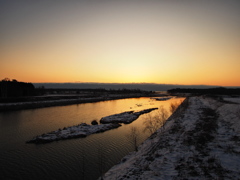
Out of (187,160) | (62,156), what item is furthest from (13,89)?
(187,160)

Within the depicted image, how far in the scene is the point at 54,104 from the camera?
47.4 metres

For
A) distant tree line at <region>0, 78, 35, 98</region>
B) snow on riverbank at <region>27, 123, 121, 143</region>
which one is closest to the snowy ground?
snow on riverbank at <region>27, 123, 121, 143</region>

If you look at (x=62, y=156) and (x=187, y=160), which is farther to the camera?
(x=62, y=156)

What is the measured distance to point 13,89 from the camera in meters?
61.7

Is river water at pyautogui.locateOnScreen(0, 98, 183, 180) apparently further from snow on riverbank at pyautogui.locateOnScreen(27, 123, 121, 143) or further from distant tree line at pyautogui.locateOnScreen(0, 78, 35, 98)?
distant tree line at pyautogui.locateOnScreen(0, 78, 35, 98)

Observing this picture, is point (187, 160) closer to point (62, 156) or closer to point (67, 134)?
point (62, 156)

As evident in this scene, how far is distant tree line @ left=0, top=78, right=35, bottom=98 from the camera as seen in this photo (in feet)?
192

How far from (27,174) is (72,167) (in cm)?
277

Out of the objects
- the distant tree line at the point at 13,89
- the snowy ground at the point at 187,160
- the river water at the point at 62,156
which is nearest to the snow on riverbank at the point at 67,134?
the river water at the point at 62,156

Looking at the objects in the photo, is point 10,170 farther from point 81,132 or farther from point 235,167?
point 235,167

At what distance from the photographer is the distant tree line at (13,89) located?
58594 millimetres

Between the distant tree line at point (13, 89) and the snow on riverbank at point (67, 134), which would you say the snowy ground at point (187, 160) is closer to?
the snow on riverbank at point (67, 134)

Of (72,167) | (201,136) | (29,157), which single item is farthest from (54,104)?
(201,136)

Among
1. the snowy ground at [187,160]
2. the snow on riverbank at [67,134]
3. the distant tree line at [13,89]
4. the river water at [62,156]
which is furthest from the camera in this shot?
the distant tree line at [13,89]
